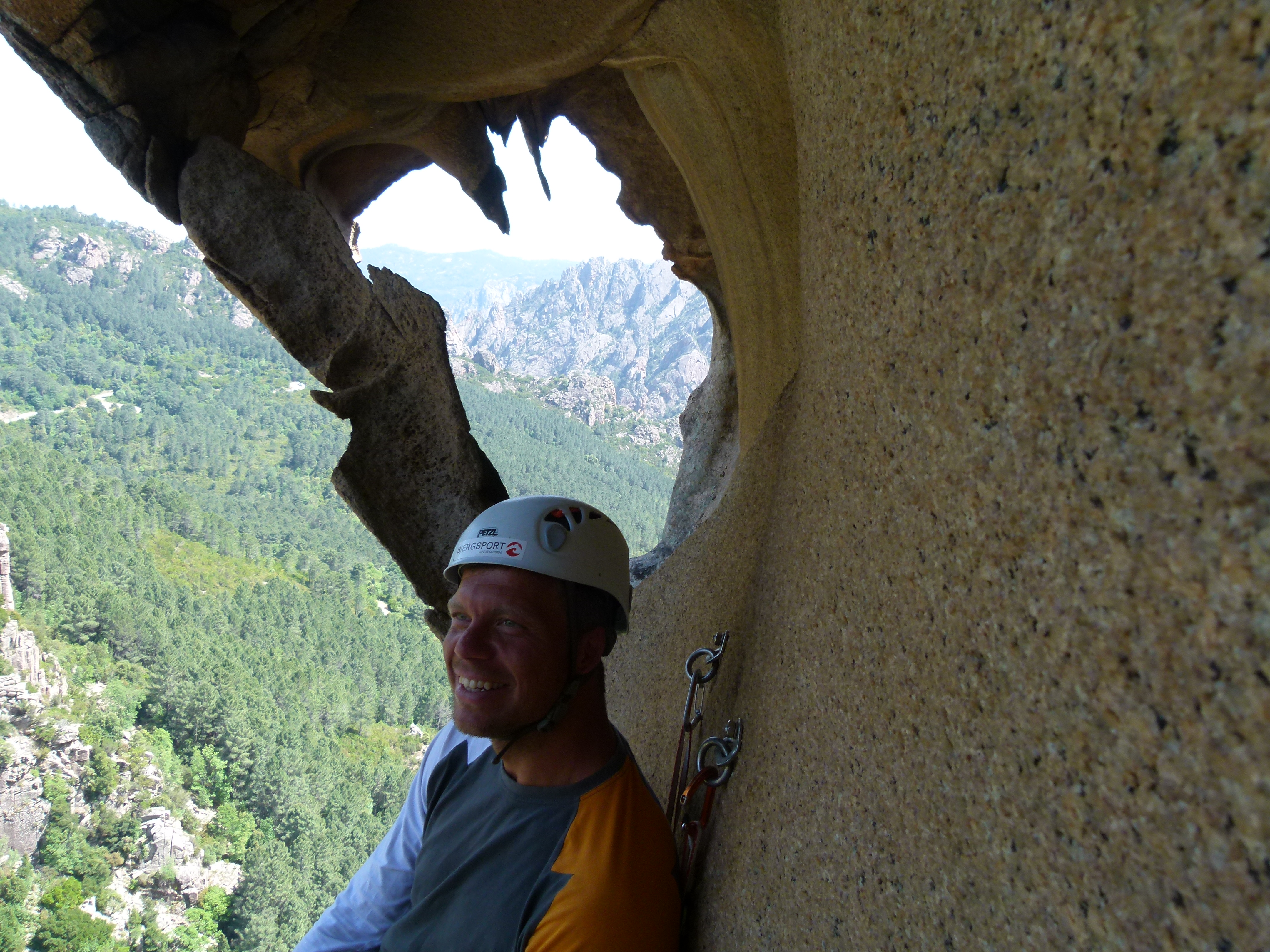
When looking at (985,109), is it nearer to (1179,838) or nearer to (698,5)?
(1179,838)

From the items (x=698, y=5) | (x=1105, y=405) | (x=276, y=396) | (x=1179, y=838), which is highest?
(x=276, y=396)

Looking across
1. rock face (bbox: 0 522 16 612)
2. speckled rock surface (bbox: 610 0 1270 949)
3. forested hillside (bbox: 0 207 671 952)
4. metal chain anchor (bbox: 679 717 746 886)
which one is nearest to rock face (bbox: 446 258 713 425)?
forested hillside (bbox: 0 207 671 952)

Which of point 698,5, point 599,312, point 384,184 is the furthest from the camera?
point 599,312

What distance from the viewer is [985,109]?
766 mm

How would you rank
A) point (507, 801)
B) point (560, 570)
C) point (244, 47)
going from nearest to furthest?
point (507, 801)
point (560, 570)
point (244, 47)

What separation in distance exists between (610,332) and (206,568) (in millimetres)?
74846

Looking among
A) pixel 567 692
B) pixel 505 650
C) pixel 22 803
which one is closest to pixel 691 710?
pixel 567 692

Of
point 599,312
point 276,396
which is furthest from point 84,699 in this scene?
point 599,312

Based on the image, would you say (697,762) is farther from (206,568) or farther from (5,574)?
(206,568)

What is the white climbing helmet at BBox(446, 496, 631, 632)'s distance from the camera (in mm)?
1714

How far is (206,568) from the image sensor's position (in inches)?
1879

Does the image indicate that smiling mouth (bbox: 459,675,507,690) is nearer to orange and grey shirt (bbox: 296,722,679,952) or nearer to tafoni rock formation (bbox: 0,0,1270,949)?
orange and grey shirt (bbox: 296,722,679,952)

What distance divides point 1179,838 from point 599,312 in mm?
122672

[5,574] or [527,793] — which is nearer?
[527,793]
